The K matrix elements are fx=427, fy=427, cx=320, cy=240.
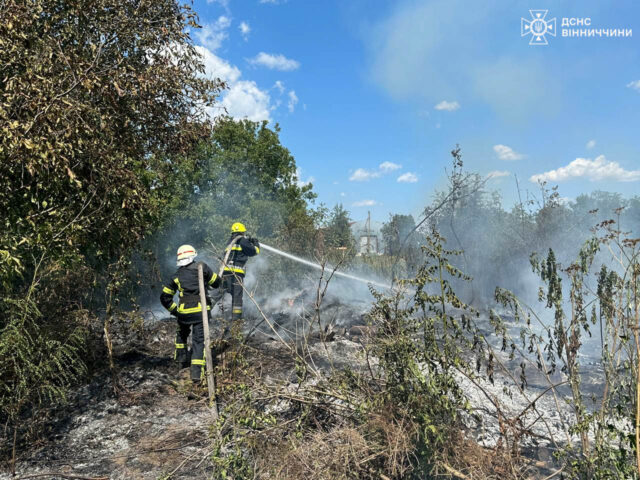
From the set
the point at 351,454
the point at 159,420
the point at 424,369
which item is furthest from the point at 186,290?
the point at 424,369

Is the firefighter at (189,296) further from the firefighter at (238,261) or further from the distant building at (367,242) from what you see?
the distant building at (367,242)

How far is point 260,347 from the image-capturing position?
21.7 feet

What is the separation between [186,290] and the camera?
528cm

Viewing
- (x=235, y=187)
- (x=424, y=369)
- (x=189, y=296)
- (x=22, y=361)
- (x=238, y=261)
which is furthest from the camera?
(x=235, y=187)

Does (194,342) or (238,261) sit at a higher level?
(238,261)

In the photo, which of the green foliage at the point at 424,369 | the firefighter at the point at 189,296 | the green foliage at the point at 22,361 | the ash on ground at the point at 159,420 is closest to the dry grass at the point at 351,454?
the green foliage at the point at 424,369

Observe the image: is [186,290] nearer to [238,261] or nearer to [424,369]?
[238,261]

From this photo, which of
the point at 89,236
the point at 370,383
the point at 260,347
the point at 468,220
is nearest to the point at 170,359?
the point at 260,347

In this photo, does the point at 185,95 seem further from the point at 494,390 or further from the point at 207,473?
the point at 494,390

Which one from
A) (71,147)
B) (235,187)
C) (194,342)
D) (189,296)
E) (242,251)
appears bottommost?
(194,342)

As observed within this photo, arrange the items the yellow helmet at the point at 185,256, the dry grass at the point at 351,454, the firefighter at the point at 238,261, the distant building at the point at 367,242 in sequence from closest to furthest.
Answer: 1. the dry grass at the point at 351,454
2. the yellow helmet at the point at 185,256
3. the firefighter at the point at 238,261
4. the distant building at the point at 367,242

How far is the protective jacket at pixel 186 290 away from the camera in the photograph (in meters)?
5.25

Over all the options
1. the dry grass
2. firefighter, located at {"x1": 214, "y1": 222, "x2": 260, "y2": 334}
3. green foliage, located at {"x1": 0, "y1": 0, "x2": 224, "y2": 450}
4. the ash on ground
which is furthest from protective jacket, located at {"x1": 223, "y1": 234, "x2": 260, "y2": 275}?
the dry grass

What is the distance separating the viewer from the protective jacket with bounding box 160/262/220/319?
5.25 metres
